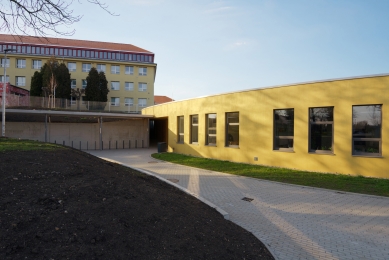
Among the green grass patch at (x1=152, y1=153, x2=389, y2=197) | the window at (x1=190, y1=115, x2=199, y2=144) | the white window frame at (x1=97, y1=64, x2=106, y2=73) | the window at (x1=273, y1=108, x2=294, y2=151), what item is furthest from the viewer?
the white window frame at (x1=97, y1=64, x2=106, y2=73)

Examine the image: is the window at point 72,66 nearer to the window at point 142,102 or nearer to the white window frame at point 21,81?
the white window frame at point 21,81

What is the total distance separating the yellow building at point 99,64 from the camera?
48125mm

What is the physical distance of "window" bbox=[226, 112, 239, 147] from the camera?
54.6 feet

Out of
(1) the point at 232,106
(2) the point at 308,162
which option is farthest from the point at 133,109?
(2) the point at 308,162

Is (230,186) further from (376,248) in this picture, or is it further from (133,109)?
(133,109)

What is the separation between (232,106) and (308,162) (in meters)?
5.63

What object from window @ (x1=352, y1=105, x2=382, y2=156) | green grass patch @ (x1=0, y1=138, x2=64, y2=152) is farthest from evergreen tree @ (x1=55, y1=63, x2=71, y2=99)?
window @ (x1=352, y1=105, x2=382, y2=156)

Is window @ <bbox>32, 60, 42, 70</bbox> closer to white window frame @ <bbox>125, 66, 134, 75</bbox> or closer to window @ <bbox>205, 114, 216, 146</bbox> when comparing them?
white window frame @ <bbox>125, 66, 134, 75</bbox>

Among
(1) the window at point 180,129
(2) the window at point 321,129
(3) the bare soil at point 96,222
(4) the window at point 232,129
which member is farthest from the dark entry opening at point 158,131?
(3) the bare soil at point 96,222

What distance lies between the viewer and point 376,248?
508 cm

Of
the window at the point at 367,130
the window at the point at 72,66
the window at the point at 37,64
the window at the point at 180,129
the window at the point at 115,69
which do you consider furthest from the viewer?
the window at the point at 115,69

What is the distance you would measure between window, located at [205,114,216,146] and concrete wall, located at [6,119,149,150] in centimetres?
1163

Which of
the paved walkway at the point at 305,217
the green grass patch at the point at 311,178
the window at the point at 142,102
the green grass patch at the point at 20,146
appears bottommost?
the paved walkway at the point at 305,217

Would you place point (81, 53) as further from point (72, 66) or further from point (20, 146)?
point (20, 146)
